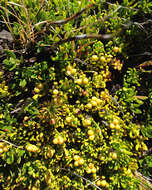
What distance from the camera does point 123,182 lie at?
6.25ft

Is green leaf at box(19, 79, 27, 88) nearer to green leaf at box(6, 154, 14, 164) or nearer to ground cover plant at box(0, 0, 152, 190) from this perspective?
ground cover plant at box(0, 0, 152, 190)

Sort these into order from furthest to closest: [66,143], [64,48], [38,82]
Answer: [66,143], [38,82], [64,48]

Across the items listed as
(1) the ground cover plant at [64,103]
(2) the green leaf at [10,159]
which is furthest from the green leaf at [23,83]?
(2) the green leaf at [10,159]

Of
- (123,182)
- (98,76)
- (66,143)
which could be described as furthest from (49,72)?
(123,182)

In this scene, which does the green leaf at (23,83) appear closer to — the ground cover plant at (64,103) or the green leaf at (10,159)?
the ground cover plant at (64,103)

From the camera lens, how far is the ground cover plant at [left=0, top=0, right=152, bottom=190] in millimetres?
1626

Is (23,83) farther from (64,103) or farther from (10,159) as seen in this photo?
(10,159)

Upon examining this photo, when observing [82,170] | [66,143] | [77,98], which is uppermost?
[77,98]

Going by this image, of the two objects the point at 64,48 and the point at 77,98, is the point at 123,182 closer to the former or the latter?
the point at 77,98

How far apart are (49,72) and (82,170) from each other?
116 centimetres

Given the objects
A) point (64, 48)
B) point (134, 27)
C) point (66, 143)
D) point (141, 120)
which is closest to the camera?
point (64, 48)

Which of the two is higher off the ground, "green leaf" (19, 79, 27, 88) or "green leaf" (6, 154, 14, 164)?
"green leaf" (19, 79, 27, 88)

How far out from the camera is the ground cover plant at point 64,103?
163 centimetres

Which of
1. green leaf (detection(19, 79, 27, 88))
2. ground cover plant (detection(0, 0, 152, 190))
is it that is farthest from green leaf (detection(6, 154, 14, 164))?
green leaf (detection(19, 79, 27, 88))
